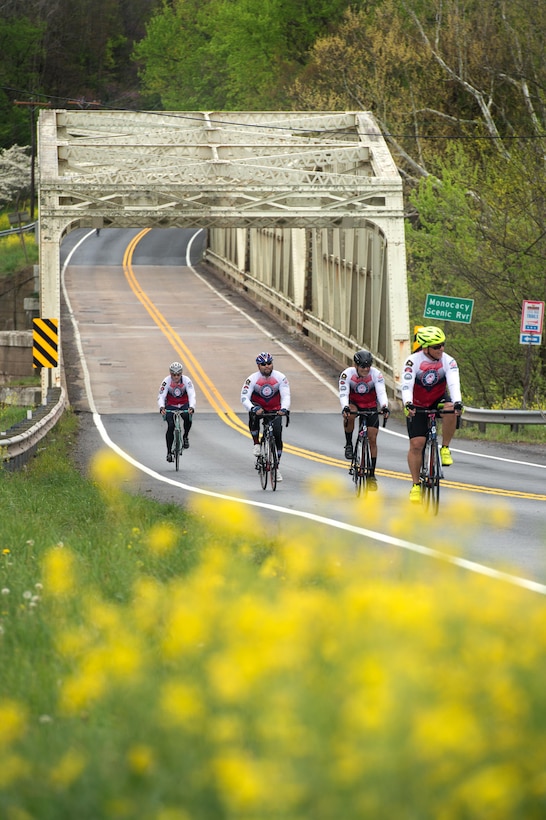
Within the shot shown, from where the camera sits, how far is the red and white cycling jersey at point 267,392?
17516 mm

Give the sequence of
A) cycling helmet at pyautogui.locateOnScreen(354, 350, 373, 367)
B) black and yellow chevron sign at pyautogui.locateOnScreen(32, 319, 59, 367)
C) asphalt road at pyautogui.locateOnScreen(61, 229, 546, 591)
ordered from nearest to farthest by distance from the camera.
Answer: asphalt road at pyautogui.locateOnScreen(61, 229, 546, 591), cycling helmet at pyautogui.locateOnScreen(354, 350, 373, 367), black and yellow chevron sign at pyautogui.locateOnScreen(32, 319, 59, 367)

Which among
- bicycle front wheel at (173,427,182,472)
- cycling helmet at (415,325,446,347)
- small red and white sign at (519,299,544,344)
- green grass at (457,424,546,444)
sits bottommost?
green grass at (457,424,546,444)

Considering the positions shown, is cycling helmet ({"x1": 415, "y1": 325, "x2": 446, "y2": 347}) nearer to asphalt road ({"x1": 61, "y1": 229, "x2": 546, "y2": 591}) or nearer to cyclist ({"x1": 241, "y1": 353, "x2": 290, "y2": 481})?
asphalt road ({"x1": 61, "y1": 229, "x2": 546, "y2": 591})

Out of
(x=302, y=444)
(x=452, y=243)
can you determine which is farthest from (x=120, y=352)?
(x=302, y=444)

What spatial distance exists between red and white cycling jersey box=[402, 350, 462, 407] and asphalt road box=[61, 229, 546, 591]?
52.8 inches

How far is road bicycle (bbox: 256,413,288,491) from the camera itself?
700 inches

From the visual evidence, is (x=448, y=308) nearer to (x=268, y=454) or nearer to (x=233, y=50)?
(x=268, y=454)

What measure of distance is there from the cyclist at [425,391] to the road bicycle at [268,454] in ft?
13.6

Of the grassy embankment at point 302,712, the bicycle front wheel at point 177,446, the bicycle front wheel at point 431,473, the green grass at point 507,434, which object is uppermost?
the grassy embankment at point 302,712

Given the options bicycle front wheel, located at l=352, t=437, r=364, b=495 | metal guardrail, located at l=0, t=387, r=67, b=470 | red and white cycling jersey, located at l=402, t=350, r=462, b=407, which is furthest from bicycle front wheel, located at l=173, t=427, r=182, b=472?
red and white cycling jersey, located at l=402, t=350, r=462, b=407

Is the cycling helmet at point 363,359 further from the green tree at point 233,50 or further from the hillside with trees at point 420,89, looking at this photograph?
A: the green tree at point 233,50

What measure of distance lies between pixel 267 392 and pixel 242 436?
34.2ft

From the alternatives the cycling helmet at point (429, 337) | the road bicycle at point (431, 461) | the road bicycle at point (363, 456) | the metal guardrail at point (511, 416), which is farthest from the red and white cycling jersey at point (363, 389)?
the metal guardrail at point (511, 416)

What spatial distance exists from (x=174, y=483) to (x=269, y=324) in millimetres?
29020
